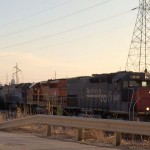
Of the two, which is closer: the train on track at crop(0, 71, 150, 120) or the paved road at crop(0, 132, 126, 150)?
the paved road at crop(0, 132, 126, 150)

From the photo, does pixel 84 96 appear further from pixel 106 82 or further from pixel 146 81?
pixel 146 81

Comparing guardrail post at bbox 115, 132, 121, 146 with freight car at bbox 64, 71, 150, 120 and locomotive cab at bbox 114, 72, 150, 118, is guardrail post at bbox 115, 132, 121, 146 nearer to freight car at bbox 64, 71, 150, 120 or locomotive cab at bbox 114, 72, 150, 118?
freight car at bbox 64, 71, 150, 120

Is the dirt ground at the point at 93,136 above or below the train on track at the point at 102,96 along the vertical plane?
below

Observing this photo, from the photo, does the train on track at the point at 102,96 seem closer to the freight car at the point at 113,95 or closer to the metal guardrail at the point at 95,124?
the freight car at the point at 113,95

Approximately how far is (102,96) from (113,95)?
1.67 m

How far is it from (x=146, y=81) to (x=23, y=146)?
1648 cm

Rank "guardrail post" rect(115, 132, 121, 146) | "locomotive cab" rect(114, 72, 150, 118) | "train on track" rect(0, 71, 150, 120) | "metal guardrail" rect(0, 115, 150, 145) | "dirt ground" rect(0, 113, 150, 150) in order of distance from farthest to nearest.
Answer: "train on track" rect(0, 71, 150, 120), "locomotive cab" rect(114, 72, 150, 118), "dirt ground" rect(0, 113, 150, 150), "guardrail post" rect(115, 132, 121, 146), "metal guardrail" rect(0, 115, 150, 145)

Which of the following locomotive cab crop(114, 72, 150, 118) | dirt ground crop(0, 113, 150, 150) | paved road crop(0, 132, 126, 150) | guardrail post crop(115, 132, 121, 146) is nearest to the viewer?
paved road crop(0, 132, 126, 150)

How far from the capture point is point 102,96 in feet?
96.8

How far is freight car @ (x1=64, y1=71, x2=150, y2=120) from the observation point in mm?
25609

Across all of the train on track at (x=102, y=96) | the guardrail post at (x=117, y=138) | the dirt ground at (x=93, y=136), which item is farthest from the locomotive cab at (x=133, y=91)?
the guardrail post at (x=117, y=138)

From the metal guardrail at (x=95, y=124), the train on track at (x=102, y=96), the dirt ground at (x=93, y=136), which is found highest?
the train on track at (x=102, y=96)

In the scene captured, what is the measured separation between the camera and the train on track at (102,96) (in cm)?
2559

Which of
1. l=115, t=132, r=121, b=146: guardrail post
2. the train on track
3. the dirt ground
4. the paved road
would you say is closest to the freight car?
the train on track
